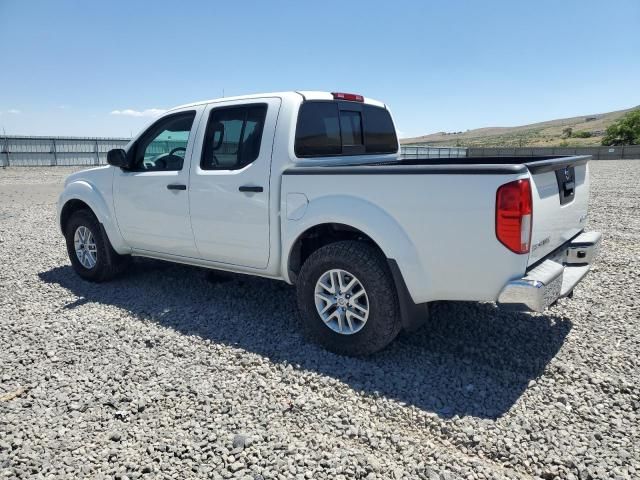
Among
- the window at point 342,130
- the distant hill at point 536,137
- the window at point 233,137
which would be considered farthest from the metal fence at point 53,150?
the distant hill at point 536,137

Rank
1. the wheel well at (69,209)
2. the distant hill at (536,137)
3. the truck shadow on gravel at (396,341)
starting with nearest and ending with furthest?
the truck shadow on gravel at (396,341) → the wheel well at (69,209) → the distant hill at (536,137)

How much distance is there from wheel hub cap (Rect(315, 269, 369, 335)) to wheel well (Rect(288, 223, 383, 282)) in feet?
1.16

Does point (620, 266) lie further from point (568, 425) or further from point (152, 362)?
point (152, 362)

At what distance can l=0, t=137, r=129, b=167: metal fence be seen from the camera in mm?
24281

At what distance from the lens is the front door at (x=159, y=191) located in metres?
4.65

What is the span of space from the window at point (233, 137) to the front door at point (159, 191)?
0.78 ft

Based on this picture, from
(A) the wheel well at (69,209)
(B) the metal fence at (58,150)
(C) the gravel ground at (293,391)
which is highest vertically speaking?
(B) the metal fence at (58,150)

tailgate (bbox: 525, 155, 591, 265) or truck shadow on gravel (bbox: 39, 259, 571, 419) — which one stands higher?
tailgate (bbox: 525, 155, 591, 265)

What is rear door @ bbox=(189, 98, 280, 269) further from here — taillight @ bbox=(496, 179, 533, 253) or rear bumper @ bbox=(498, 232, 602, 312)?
rear bumper @ bbox=(498, 232, 602, 312)

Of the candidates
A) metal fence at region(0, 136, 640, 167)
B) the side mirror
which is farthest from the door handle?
metal fence at region(0, 136, 640, 167)

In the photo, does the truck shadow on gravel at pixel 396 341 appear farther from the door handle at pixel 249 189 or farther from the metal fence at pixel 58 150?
the metal fence at pixel 58 150

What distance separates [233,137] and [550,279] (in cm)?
285

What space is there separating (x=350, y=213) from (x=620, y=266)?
173 inches

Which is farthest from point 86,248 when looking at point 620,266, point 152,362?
point 620,266
